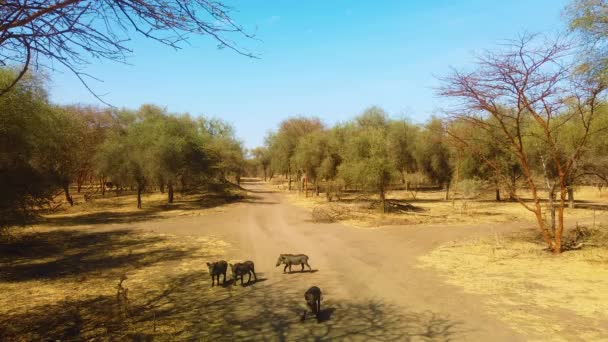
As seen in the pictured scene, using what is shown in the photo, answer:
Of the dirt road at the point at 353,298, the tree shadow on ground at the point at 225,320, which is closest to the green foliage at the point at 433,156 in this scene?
the dirt road at the point at 353,298

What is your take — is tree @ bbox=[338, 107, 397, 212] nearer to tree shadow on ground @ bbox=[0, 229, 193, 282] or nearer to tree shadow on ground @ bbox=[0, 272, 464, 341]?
tree shadow on ground @ bbox=[0, 229, 193, 282]

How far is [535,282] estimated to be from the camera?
10070 mm

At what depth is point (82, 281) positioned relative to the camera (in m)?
10.8

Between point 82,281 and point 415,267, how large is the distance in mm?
10706

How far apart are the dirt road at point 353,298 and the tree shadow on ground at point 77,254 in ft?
11.4

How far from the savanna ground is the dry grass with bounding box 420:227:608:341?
0.04 m

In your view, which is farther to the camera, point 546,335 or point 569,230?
point 569,230

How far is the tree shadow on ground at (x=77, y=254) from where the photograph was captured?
12.0 m

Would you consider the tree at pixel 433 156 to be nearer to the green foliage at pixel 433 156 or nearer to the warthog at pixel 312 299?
the green foliage at pixel 433 156

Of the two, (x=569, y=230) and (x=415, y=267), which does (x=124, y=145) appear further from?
(x=569, y=230)

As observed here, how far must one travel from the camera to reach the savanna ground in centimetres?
716

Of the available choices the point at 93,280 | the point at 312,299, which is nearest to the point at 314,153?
the point at 93,280

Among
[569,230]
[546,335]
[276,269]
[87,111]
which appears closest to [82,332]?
[276,269]

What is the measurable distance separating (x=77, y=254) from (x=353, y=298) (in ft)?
39.4
